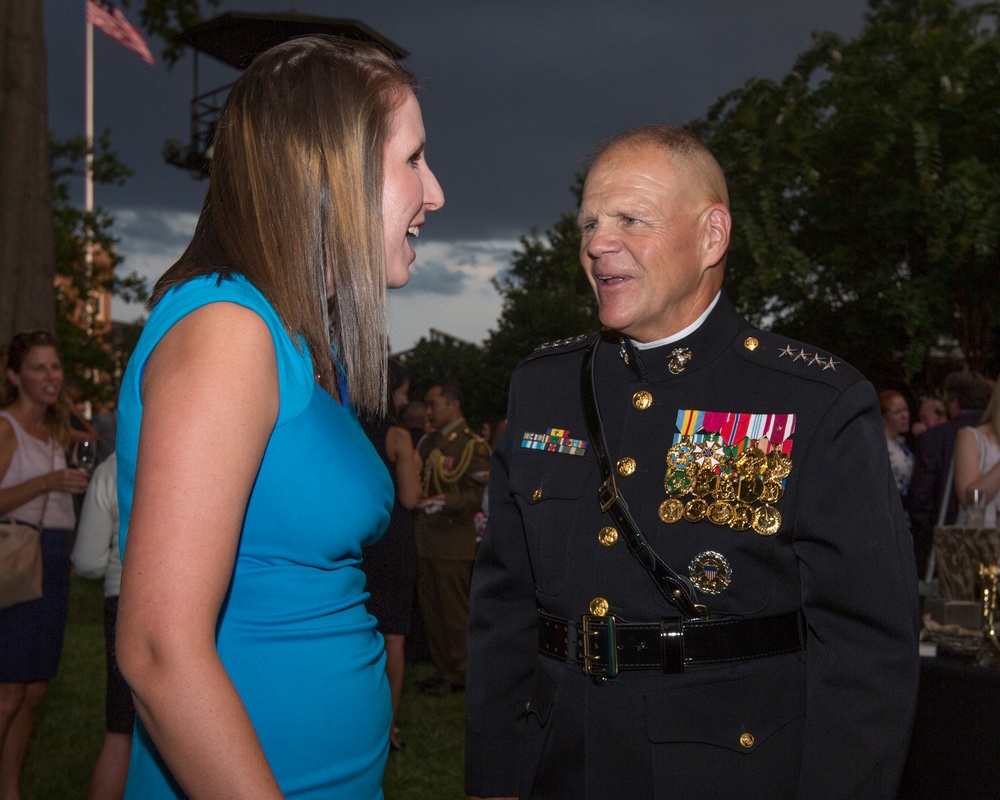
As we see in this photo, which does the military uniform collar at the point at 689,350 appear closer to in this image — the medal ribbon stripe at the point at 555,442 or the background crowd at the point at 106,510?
the medal ribbon stripe at the point at 555,442

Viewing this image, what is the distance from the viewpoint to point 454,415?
26.4 ft

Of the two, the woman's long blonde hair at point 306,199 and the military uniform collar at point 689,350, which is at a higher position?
the woman's long blonde hair at point 306,199

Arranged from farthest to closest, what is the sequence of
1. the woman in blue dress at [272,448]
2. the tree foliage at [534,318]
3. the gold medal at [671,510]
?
the tree foliage at [534,318] → the gold medal at [671,510] → the woman in blue dress at [272,448]

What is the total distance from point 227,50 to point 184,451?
124 inches

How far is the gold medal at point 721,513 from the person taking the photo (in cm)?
222

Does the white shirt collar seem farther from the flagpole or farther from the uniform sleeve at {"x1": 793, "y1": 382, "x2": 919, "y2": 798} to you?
the flagpole

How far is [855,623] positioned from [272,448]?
4.61ft

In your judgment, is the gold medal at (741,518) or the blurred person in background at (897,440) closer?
the gold medal at (741,518)

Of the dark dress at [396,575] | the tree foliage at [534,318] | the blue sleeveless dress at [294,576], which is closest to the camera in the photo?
the blue sleeveless dress at [294,576]

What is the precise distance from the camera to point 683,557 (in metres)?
2.22

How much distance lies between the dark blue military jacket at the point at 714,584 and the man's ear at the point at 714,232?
134mm

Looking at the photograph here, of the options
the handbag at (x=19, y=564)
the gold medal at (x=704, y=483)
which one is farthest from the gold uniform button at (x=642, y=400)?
the handbag at (x=19, y=564)

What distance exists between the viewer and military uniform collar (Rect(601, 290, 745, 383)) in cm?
245

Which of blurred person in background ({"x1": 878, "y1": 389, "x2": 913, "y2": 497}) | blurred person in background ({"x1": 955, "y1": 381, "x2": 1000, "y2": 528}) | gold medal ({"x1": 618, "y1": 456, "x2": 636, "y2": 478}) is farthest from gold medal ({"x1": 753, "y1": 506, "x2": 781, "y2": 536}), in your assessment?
blurred person in background ({"x1": 878, "y1": 389, "x2": 913, "y2": 497})
